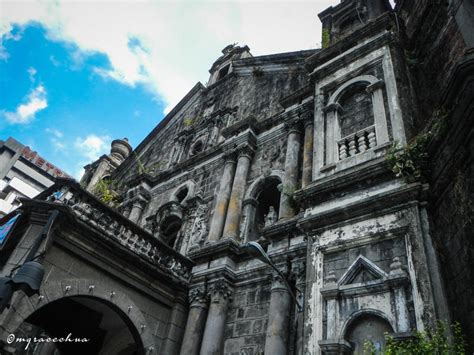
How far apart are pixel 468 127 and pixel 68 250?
6779 mm

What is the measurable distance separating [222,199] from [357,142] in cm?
417

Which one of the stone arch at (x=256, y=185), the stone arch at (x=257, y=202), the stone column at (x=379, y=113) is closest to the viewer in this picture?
the stone column at (x=379, y=113)

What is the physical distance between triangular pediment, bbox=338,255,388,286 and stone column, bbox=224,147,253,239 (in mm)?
3948

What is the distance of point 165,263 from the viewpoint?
344 inches

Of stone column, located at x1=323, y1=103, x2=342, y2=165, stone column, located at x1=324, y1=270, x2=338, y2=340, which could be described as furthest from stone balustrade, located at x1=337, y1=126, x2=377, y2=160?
stone column, located at x1=324, y1=270, x2=338, y2=340

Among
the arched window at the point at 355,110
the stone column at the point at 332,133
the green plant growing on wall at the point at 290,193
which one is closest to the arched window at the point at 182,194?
the green plant growing on wall at the point at 290,193

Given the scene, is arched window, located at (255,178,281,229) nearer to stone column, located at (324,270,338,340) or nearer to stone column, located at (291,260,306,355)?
stone column, located at (291,260,306,355)

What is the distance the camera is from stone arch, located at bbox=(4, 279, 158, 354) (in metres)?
5.94

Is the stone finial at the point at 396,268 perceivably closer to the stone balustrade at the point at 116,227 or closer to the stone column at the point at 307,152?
the stone column at the point at 307,152

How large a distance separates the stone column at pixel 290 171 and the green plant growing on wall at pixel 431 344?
4168mm

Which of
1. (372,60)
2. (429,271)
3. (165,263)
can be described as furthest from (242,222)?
(429,271)

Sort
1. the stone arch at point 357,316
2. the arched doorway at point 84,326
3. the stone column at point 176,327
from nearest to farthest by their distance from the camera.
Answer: the stone arch at point 357,316, the stone column at point 176,327, the arched doorway at point 84,326

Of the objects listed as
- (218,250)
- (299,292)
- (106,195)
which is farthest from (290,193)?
(106,195)

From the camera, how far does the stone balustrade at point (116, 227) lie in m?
7.48
